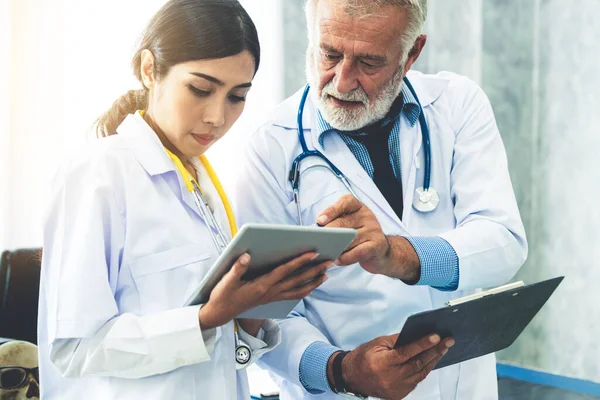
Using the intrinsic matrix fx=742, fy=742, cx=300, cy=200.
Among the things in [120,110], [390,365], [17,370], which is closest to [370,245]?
[390,365]

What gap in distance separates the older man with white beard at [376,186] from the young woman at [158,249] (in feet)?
0.84

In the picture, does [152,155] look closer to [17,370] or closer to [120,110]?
[120,110]

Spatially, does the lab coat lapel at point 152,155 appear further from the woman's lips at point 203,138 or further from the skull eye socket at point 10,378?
the skull eye socket at point 10,378

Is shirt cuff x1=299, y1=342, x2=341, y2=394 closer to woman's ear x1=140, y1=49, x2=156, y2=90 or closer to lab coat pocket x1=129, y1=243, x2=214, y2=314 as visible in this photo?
lab coat pocket x1=129, y1=243, x2=214, y2=314

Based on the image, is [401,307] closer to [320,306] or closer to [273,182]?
[320,306]

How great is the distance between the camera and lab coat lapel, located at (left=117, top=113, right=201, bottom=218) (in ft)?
4.21

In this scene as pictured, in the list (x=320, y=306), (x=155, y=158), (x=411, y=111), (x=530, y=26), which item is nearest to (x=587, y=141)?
(x=530, y=26)

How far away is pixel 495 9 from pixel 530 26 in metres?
0.24

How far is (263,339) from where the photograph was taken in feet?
4.84

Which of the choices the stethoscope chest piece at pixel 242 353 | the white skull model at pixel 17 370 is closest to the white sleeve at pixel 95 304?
the stethoscope chest piece at pixel 242 353

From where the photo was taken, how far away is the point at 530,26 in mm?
4547

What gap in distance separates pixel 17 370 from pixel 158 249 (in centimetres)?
136

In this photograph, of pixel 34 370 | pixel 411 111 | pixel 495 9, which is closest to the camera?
pixel 411 111

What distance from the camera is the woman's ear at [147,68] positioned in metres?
1.38
